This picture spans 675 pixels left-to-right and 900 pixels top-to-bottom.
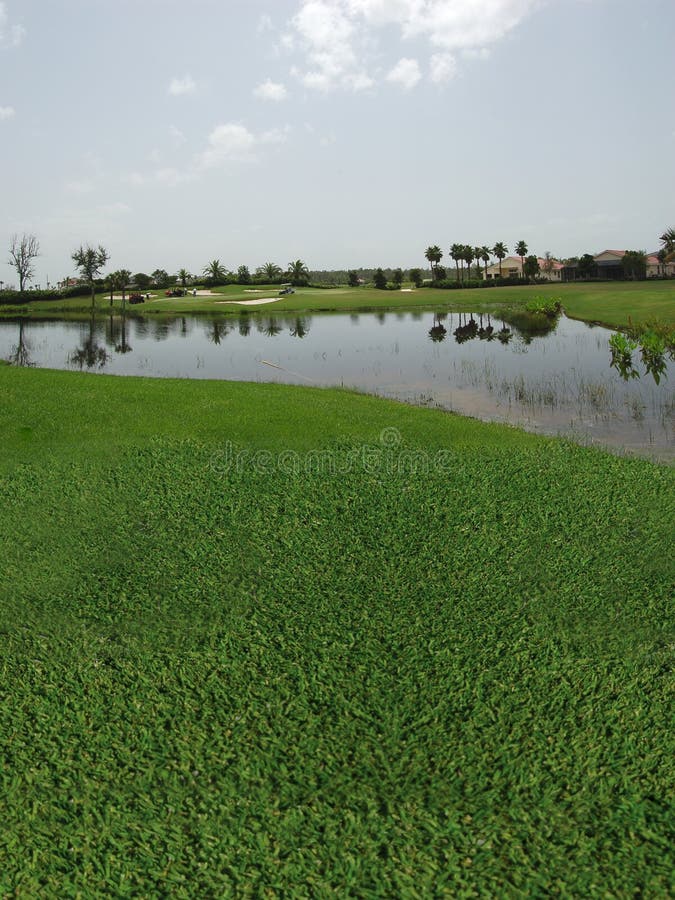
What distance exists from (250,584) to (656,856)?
3.70 metres

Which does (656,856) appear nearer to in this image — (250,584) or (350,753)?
(350,753)

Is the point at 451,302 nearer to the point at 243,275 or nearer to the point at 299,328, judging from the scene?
the point at 299,328

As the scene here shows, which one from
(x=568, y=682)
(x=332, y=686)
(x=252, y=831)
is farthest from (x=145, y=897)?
(x=568, y=682)

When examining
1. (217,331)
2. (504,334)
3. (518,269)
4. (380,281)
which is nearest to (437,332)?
(504,334)

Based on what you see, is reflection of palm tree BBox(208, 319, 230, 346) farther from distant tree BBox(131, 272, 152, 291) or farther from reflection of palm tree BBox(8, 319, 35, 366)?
distant tree BBox(131, 272, 152, 291)

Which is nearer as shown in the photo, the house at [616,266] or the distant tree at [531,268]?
the distant tree at [531,268]

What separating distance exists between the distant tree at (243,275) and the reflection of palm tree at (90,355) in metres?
69.2

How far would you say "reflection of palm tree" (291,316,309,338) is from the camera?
41.1 m

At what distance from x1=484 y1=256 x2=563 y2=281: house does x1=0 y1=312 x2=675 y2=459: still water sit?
71266 millimetres

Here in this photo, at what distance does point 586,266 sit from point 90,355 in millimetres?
85627

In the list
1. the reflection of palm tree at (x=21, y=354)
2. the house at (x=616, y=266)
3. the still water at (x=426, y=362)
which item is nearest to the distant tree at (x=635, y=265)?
the house at (x=616, y=266)

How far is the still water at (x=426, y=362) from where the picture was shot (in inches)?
603

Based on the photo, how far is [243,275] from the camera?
110 m

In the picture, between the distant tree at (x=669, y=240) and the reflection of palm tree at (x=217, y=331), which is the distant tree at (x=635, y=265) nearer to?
the distant tree at (x=669, y=240)
